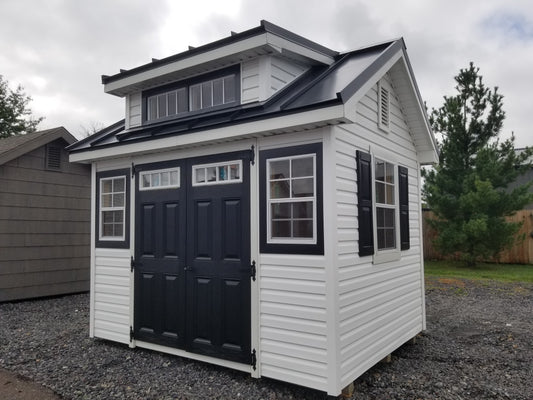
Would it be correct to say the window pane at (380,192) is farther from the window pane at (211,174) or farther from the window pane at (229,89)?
the window pane at (229,89)

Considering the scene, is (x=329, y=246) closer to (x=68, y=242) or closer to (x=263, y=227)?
(x=263, y=227)

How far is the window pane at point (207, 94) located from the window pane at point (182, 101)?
0.29 meters

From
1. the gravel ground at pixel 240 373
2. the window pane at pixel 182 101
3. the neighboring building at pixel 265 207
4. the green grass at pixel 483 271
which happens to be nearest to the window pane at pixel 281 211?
the neighboring building at pixel 265 207

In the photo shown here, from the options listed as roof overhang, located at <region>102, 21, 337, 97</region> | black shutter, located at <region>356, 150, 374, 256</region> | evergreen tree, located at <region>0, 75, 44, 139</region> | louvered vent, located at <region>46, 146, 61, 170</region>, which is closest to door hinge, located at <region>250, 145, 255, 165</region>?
black shutter, located at <region>356, 150, 374, 256</region>

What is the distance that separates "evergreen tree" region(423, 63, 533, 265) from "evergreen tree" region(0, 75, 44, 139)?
73.7 feet

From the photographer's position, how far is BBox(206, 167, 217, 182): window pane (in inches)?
182

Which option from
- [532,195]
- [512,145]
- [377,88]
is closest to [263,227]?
[377,88]

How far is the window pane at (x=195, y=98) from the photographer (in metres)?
5.31

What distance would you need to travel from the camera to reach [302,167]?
3.99 m

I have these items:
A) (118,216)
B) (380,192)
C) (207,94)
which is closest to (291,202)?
(380,192)

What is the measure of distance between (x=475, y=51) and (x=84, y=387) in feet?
46.8

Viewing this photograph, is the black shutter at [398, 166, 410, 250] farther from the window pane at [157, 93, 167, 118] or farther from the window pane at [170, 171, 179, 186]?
the window pane at [157, 93, 167, 118]

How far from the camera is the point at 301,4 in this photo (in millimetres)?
6781

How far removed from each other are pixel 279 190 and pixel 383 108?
1.94m
